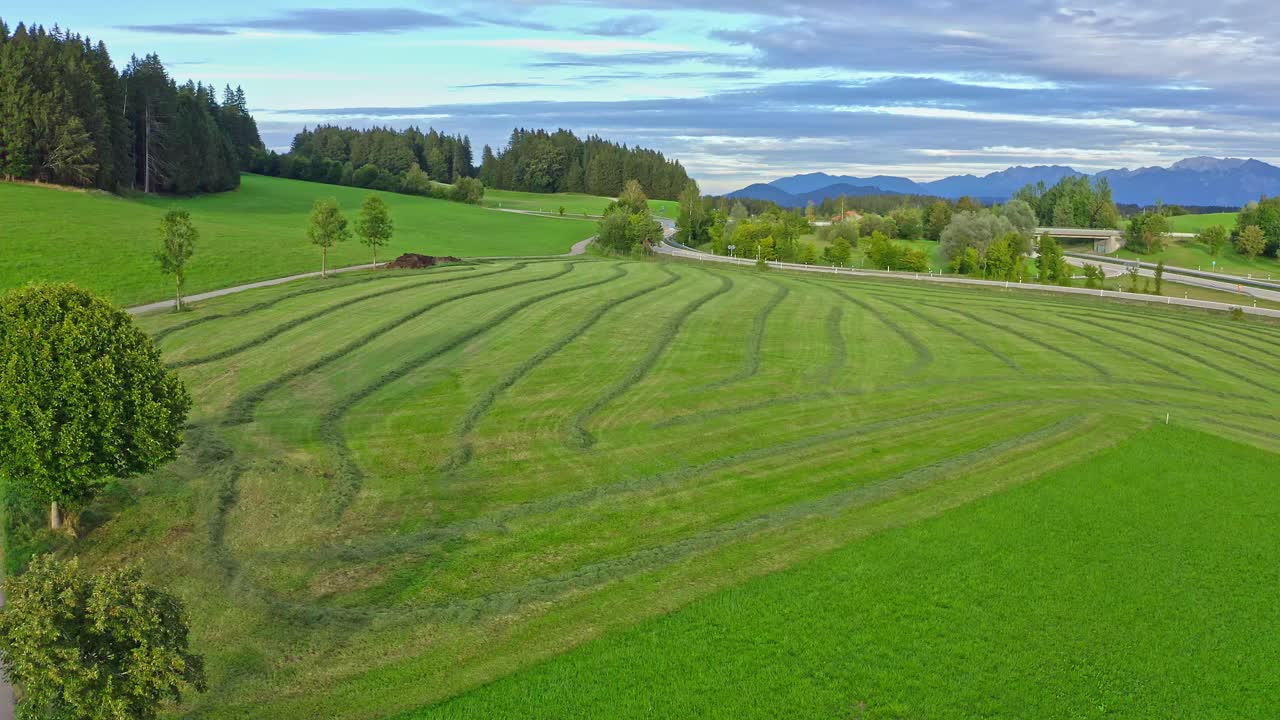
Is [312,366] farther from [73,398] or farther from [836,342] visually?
[836,342]

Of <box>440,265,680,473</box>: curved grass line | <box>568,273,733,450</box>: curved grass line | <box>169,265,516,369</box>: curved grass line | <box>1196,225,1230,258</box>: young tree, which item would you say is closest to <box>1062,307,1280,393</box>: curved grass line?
<box>568,273,733,450</box>: curved grass line

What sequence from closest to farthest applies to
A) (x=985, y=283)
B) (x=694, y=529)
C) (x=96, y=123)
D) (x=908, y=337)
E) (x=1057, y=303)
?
(x=694, y=529) → (x=908, y=337) → (x=1057, y=303) → (x=985, y=283) → (x=96, y=123)

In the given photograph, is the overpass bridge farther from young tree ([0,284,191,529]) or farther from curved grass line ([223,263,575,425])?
young tree ([0,284,191,529])

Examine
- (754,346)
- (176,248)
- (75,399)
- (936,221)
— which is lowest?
(754,346)

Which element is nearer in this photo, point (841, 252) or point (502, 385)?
point (502, 385)

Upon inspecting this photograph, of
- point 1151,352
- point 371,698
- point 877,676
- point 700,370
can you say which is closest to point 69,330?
point 371,698

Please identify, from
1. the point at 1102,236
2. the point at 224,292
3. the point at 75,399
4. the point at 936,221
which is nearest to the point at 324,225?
the point at 224,292

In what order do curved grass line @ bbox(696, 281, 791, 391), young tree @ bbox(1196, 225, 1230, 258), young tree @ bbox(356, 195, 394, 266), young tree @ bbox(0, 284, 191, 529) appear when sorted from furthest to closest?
1. young tree @ bbox(1196, 225, 1230, 258)
2. young tree @ bbox(356, 195, 394, 266)
3. curved grass line @ bbox(696, 281, 791, 391)
4. young tree @ bbox(0, 284, 191, 529)
